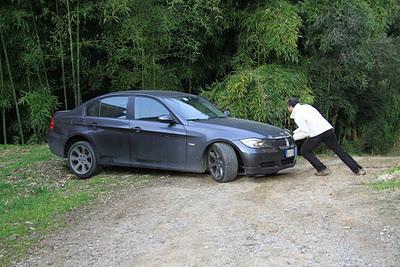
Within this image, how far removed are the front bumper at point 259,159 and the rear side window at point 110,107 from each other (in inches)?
85.0

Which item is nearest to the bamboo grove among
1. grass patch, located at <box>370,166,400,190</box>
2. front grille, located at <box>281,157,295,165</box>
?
front grille, located at <box>281,157,295,165</box>

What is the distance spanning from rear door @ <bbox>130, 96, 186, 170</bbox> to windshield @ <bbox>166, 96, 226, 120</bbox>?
0.18 m

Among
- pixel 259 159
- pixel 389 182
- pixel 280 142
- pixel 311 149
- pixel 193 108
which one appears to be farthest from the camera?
pixel 193 108

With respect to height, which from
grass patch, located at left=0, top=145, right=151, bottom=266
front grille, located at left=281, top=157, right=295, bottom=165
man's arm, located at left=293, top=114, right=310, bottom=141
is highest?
man's arm, located at left=293, top=114, right=310, bottom=141

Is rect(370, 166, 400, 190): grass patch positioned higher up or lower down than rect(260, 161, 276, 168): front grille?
lower down

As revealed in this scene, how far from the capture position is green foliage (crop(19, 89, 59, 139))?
1314cm

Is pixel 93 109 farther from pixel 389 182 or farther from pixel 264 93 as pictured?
pixel 389 182

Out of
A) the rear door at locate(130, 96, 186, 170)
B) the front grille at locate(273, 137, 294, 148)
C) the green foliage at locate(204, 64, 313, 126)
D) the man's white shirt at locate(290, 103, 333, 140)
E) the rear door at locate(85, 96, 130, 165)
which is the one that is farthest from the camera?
the green foliage at locate(204, 64, 313, 126)

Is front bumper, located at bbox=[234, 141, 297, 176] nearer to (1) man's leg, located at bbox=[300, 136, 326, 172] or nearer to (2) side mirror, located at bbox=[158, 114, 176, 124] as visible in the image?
(1) man's leg, located at bbox=[300, 136, 326, 172]

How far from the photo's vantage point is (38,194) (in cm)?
830

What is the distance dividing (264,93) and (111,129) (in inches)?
149

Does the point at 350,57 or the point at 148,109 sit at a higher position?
the point at 350,57

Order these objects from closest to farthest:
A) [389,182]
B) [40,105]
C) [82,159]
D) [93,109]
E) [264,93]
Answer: [389,182], [82,159], [93,109], [264,93], [40,105]

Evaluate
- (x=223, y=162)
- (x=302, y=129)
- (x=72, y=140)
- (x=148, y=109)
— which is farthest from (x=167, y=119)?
(x=302, y=129)
